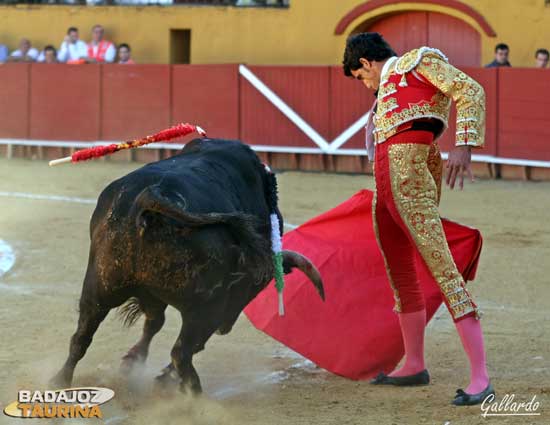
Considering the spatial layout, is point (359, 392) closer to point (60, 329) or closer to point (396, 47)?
point (60, 329)

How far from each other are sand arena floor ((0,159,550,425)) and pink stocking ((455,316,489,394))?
5.2 inches

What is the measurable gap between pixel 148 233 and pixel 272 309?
3.78 ft

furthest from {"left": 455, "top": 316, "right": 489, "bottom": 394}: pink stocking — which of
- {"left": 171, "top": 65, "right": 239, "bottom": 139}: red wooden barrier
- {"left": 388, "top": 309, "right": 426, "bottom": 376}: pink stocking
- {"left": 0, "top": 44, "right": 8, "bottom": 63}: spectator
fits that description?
{"left": 0, "top": 44, "right": 8, "bottom": 63}: spectator

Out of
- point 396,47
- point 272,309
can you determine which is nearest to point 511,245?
point 272,309

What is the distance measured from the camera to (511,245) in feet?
24.2

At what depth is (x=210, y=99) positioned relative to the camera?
12359 millimetres

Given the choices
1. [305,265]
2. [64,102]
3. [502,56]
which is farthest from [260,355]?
[64,102]

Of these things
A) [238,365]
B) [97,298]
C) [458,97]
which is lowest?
[238,365]

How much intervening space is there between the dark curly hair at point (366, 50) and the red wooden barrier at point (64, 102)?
30.5 feet

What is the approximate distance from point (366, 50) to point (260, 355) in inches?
57.9

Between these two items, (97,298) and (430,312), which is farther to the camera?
(430,312)

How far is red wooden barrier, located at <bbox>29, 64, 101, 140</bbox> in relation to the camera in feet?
42.7

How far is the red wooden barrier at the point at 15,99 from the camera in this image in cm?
1327

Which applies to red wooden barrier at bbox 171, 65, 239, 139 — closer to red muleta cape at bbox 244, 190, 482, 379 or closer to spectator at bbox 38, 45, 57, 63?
spectator at bbox 38, 45, 57, 63
